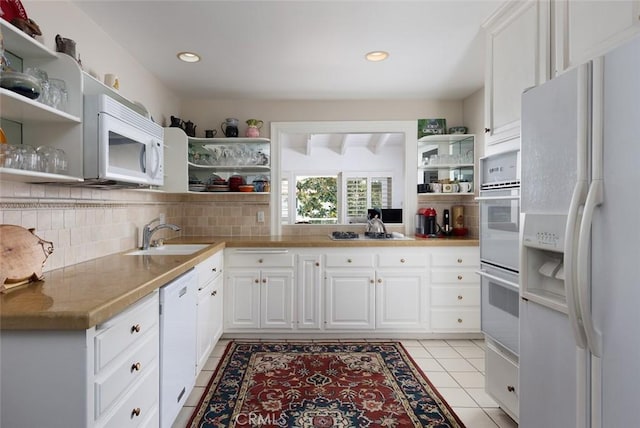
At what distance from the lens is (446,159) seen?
3.46 m

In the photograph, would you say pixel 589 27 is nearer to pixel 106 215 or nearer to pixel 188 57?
pixel 188 57

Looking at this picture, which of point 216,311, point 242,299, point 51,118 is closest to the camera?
point 51,118

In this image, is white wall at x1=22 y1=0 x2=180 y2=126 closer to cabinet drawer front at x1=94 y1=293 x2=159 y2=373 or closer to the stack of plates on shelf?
the stack of plates on shelf

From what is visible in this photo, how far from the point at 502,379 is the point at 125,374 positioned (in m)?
1.90

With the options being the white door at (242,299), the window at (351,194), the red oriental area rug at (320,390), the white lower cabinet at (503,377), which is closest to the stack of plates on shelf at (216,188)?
the white door at (242,299)

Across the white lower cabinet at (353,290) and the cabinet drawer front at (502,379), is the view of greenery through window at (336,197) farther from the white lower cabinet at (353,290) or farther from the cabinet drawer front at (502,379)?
the cabinet drawer front at (502,379)

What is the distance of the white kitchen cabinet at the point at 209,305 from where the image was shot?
228cm

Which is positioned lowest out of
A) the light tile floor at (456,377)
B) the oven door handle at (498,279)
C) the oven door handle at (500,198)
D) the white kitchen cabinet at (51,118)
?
the light tile floor at (456,377)

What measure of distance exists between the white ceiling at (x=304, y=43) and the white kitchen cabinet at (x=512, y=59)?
20 centimetres

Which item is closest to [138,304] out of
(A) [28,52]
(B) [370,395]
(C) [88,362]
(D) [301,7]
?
(C) [88,362]

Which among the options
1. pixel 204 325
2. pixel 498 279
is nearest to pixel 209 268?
pixel 204 325

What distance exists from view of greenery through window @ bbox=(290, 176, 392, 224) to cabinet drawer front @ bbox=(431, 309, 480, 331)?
14.9ft

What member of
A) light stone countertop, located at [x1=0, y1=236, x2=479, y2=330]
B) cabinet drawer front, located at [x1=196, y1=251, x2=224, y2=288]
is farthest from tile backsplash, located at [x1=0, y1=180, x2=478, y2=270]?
cabinet drawer front, located at [x1=196, y1=251, x2=224, y2=288]

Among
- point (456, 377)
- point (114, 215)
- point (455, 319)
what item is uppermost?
point (114, 215)
